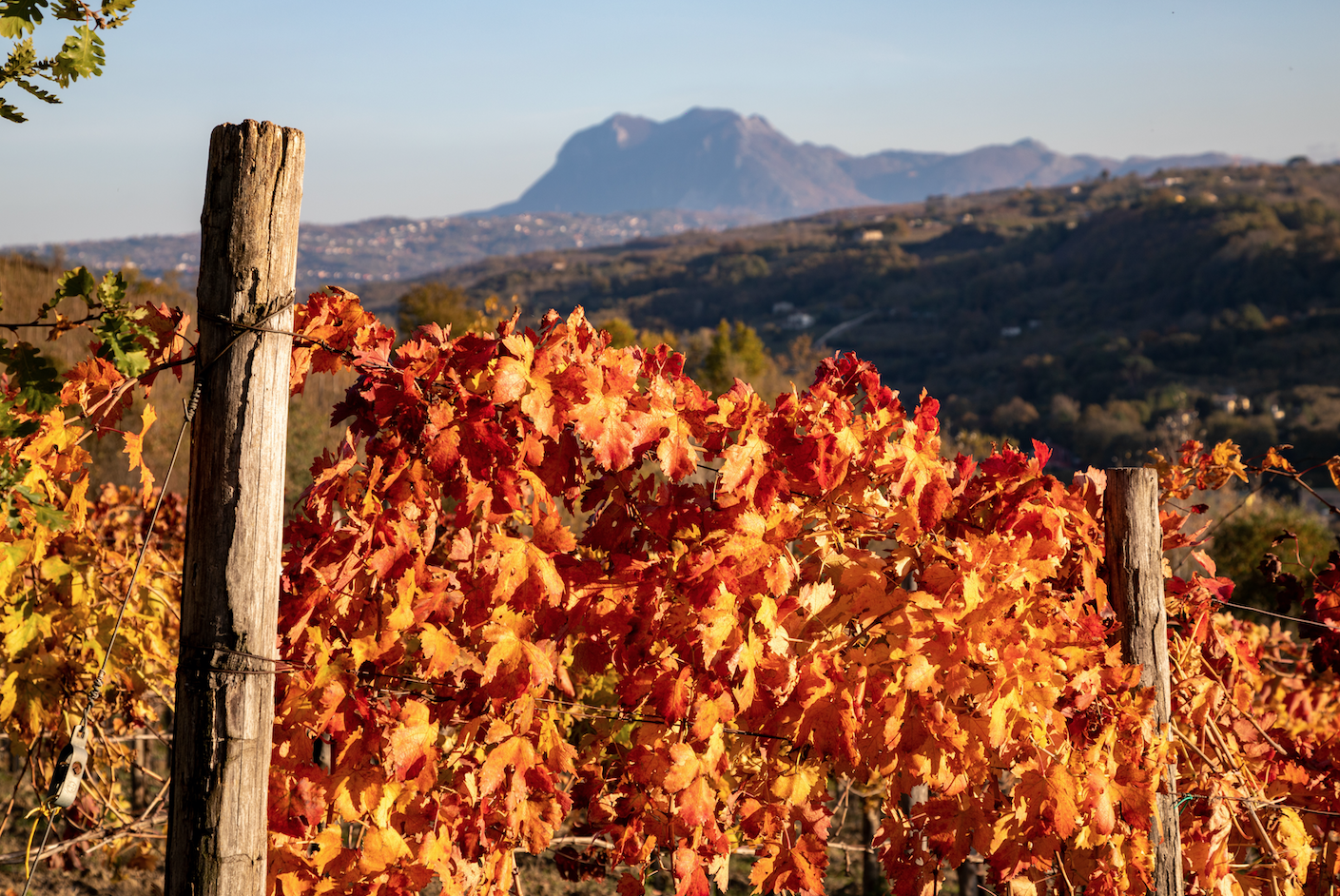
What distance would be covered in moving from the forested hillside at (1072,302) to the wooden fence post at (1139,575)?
12.1 meters

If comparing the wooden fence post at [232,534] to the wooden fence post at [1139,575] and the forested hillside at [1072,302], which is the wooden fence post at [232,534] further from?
the forested hillside at [1072,302]

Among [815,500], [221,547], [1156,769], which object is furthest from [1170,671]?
[221,547]

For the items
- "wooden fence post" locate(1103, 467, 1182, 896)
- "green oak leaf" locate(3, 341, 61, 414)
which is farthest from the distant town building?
"green oak leaf" locate(3, 341, 61, 414)

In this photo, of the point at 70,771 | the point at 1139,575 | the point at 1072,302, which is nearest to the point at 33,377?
the point at 70,771

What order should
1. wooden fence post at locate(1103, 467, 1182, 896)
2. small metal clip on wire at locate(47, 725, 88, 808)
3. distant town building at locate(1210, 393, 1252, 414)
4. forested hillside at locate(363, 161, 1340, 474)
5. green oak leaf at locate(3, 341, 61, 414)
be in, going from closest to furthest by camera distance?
green oak leaf at locate(3, 341, 61, 414) < small metal clip on wire at locate(47, 725, 88, 808) < wooden fence post at locate(1103, 467, 1182, 896) < distant town building at locate(1210, 393, 1252, 414) < forested hillside at locate(363, 161, 1340, 474)

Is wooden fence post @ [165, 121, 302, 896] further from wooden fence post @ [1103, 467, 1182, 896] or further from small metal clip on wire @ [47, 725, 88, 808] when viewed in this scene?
wooden fence post @ [1103, 467, 1182, 896]

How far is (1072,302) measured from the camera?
4969cm

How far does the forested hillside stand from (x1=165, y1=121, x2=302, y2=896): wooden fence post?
527 inches

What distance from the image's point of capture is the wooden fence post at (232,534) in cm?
162

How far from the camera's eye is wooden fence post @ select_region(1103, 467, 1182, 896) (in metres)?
2.07

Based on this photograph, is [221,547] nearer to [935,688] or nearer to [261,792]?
[261,792]

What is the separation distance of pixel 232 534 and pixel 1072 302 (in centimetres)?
5388

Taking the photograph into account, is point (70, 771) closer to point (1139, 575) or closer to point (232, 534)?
point (232, 534)

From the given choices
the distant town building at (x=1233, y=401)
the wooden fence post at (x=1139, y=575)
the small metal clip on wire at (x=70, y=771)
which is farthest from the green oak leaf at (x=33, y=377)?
the distant town building at (x=1233, y=401)
